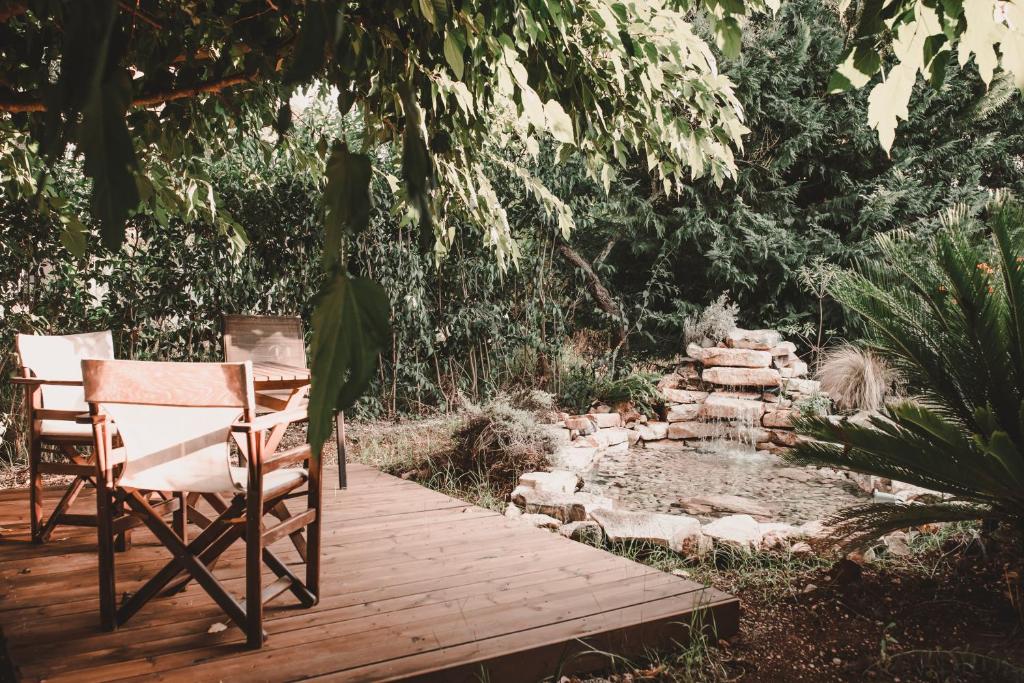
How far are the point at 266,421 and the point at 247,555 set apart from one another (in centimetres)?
38

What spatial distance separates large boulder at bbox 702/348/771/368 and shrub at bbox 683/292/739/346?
426 millimetres

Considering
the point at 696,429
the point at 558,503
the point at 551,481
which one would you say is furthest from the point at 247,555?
the point at 696,429

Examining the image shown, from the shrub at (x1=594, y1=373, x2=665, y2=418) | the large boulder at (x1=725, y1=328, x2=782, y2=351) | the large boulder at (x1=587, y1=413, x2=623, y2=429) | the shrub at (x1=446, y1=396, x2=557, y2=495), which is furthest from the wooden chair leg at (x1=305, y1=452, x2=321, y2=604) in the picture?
the large boulder at (x1=725, y1=328, x2=782, y2=351)

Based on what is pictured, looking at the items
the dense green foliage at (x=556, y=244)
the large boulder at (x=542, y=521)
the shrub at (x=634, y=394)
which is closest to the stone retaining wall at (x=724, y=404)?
the shrub at (x=634, y=394)

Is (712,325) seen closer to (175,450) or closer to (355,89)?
(175,450)

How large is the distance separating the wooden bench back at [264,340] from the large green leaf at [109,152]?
3.97m

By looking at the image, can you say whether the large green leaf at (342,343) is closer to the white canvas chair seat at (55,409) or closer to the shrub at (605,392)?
the white canvas chair seat at (55,409)

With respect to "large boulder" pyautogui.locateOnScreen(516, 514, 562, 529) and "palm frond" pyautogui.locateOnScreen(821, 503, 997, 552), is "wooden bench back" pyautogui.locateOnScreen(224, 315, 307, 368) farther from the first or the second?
"palm frond" pyautogui.locateOnScreen(821, 503, 997, 552)

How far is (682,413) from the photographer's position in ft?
23.4

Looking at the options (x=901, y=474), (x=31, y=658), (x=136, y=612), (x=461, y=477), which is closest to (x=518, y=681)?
(x=136, y=612)

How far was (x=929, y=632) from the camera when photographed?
2377 mm

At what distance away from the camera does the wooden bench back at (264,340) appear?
14.4 ft

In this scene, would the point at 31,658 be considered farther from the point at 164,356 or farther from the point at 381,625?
the point at 164,356

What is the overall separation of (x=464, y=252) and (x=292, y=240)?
1647 millimetres
